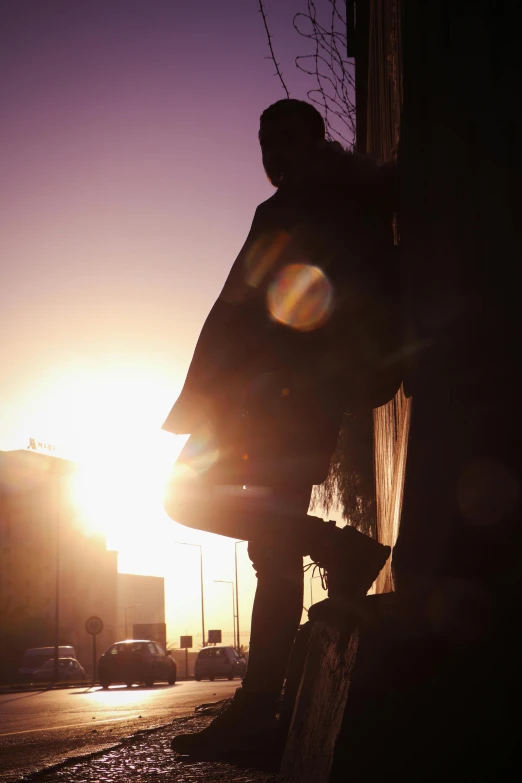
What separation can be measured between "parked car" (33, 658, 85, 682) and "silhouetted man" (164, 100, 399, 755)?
40430 mm

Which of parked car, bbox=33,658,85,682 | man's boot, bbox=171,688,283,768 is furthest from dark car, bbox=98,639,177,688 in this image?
man's boot, bbox=171,688,283,768

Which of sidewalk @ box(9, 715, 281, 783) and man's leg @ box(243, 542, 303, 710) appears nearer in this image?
sidewalk @ box(9, 715, 281, 783)

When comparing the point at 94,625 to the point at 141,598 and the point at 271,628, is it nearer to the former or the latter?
the point at 271,628

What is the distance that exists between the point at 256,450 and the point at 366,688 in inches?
37.6

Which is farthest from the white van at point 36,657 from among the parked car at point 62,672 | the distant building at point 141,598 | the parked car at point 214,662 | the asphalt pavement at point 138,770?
the asphalt pavement at point 138,770

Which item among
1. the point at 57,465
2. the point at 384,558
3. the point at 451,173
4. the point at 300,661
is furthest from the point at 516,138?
the point at 57,465

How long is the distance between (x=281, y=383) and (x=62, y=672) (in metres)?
42.3

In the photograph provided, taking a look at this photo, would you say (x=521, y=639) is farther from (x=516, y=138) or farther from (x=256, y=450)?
(x=256, y=450)

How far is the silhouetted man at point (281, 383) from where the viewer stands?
193 centimetres

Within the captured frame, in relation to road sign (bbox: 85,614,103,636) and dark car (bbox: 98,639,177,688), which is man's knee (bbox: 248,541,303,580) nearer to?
dark car (bbox: 98,639,177,688)

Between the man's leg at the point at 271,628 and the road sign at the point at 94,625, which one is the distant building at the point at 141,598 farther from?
the man's leg at the point at 271,628

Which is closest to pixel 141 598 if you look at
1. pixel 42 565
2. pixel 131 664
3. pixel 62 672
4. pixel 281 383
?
pixel 42 565

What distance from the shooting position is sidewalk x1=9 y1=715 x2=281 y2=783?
1.57m

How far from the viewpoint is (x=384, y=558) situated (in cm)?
172
